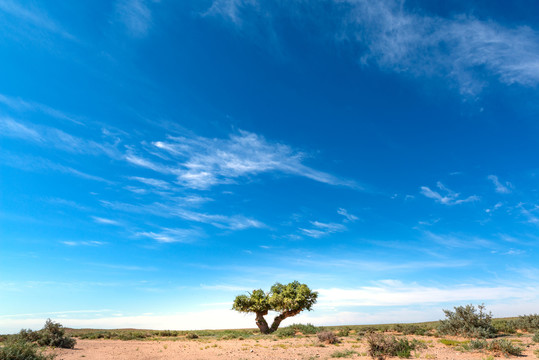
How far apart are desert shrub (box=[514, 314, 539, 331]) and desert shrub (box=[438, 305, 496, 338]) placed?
962cm

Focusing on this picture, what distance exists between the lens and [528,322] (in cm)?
3538

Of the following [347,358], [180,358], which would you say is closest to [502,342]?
[347,358]

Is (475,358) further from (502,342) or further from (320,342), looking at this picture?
(320,342)

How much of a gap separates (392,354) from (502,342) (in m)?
6.54

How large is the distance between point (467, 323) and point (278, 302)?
73.3ft

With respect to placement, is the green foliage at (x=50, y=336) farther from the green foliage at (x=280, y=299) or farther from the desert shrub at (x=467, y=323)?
the desert shrub at (x=467, y=323)

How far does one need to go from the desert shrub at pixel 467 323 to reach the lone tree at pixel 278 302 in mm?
17159

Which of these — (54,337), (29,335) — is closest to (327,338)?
(54,337)

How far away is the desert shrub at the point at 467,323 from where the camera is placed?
28.2m

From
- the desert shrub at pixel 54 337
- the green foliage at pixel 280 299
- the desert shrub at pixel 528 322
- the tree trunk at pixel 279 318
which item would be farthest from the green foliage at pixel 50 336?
the desert shrub at pixel 528 322

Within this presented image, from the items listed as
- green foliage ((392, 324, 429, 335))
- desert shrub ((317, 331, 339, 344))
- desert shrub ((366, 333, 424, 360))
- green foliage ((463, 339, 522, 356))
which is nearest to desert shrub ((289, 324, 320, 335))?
green foliage ((392, 324, 429, 335))

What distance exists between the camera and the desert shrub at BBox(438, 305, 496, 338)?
2820 centimetres

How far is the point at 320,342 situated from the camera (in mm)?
27078

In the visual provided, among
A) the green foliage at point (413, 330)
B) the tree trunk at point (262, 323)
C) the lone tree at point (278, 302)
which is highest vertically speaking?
the lone tree at point (278, 302)
